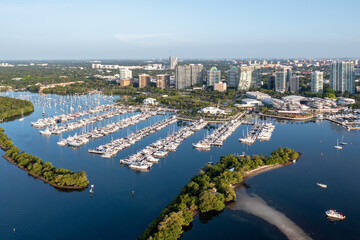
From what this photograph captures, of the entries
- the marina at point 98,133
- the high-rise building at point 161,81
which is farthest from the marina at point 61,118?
the high-rise building at point 161,81

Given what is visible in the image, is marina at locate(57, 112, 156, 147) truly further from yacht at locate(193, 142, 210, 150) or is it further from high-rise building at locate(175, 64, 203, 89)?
high-rise building at locate(175, 64, 203, 89)

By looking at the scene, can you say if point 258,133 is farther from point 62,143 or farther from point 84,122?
point 84,122

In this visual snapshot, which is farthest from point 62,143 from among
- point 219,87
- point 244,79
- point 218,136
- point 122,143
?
point 244,79

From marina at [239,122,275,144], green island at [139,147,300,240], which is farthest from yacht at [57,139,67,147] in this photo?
marina at [239,122,275,144]

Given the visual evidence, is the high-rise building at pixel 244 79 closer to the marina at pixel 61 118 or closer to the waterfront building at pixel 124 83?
the waterfront building at pixel 124 83

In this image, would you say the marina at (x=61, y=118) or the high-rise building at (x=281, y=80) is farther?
the high-rise building at (x=281, y=80)

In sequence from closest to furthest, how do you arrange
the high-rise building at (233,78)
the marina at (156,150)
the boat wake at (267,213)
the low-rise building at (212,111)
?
1. the boat wake at (267,213)
2. the marina at (156,150)
3. the low-rise building at (212,111)
4. the high-rise building at (233,78)

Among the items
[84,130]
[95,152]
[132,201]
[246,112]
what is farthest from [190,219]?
[246,112]
